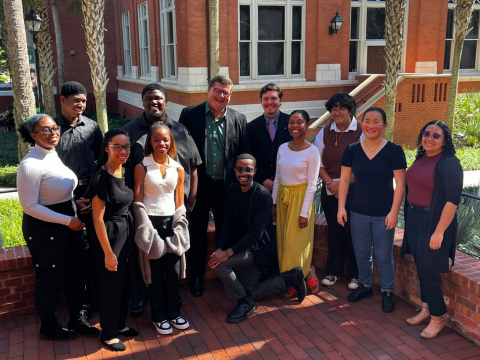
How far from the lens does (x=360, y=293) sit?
4.69m

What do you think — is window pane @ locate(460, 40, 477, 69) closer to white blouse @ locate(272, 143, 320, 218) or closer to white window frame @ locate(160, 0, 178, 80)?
white window frame @ locate(160, 0, 178, 80)

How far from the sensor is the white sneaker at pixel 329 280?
16.4ft

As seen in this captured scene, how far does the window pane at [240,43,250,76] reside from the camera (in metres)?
14.5

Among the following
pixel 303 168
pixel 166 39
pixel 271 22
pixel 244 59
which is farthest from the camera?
pixel 166 39

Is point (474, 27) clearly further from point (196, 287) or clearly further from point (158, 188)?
point (158, 188)

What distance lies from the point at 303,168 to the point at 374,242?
3.20ft

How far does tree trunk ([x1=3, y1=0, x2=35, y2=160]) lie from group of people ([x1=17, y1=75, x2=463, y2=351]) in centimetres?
300

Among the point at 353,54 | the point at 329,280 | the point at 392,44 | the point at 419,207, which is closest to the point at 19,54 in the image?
the point at 329,280

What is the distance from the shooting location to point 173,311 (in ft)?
14.0

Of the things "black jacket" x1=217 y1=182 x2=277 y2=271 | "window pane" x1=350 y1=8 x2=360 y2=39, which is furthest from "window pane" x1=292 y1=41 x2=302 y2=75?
"black jacket" x1=217 y1=182 x2=277 y2=271

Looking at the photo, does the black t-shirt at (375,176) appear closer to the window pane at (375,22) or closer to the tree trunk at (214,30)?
the tree trunk at (214,30)

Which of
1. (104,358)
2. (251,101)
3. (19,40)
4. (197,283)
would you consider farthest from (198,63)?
(104,358)

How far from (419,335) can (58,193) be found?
3.26 meters

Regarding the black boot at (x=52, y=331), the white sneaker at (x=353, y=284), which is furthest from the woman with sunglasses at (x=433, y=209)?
the black boot at (x=52, y=331)
